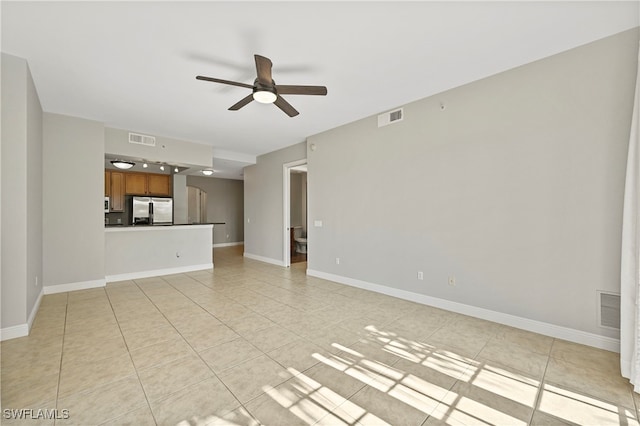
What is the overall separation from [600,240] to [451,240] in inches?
52.1

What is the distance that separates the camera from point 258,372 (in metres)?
2.10

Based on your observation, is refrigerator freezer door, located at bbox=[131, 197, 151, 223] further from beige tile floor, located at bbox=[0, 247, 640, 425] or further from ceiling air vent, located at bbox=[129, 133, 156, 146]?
beige tile floor, located at bbox=[0, 247, 640, 425]

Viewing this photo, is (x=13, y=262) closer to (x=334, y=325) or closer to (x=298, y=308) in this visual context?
(x=298, y=308)

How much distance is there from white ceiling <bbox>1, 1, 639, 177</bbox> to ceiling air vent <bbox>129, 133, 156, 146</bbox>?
1325mm

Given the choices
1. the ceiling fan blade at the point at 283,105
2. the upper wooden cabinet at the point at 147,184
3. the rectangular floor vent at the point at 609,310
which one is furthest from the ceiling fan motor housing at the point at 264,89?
the upper wooden cabinet at the point at 147,184

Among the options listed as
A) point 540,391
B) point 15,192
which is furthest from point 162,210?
point 540,391

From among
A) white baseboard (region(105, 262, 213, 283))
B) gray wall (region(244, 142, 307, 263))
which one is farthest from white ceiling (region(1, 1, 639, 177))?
white baseboard (region(105, 262, 213, 283))

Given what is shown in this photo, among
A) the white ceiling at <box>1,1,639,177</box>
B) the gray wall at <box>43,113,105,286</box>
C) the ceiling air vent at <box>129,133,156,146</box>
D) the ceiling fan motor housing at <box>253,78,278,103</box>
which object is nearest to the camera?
the white ceiling at <box>1,1,639,177</box>

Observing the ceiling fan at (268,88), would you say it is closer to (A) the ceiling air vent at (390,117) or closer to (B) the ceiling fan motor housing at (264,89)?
(B) the ceiling fan motor housing at (264,89)

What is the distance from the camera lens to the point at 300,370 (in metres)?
2.13

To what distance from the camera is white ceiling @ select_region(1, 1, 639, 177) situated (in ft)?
6.90

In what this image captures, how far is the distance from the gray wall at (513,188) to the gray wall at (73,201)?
182 inches

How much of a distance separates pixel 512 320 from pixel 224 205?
31.3 feet

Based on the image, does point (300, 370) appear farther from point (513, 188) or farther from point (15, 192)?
point (15, 192)
